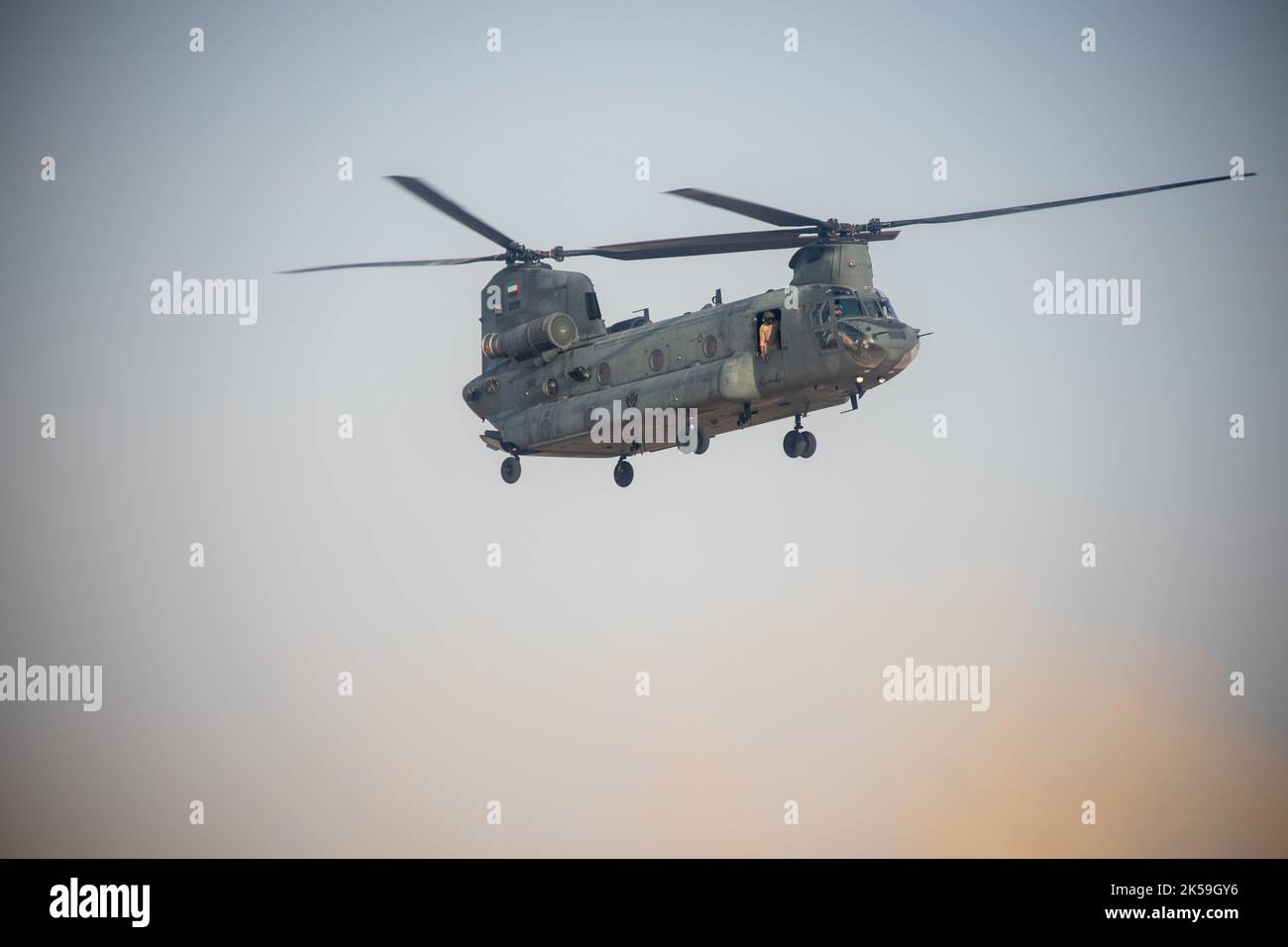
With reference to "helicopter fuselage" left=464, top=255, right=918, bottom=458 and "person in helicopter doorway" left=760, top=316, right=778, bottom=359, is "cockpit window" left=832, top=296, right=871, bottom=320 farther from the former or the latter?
"person in helicopter doorway" left=760, top=316, right=778, bottom=359

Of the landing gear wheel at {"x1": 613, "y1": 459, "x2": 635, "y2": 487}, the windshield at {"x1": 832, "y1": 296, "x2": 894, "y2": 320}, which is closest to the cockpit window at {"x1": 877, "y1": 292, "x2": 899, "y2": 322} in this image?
the windshield at {"x1": 832, "y1": 296, "x2": 894, "y2": 320}

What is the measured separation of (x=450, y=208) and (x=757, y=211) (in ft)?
30.6

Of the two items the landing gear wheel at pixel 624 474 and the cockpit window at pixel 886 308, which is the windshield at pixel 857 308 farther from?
the landing gear wheel at pixel 624 474

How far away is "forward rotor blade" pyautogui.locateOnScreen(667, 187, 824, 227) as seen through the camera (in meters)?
50.4

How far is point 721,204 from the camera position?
2000 inches

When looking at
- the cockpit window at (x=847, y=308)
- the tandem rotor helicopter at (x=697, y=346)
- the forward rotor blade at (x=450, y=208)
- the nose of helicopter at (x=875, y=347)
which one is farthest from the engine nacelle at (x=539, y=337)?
the nose of helicopter at (x=875, y=347)

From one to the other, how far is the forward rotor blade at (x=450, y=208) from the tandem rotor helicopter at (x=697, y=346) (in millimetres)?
40

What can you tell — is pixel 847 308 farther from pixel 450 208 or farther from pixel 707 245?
pixel 450 208

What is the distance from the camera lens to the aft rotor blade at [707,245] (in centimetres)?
4962

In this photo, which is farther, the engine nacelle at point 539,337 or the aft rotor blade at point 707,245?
the engine nacelle at point 539,337

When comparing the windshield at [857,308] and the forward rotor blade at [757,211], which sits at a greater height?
the forward rotor blade at [757,211]

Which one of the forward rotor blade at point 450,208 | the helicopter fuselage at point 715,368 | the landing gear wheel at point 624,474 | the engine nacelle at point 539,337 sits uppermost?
the forward rotor blade at point 450,208
